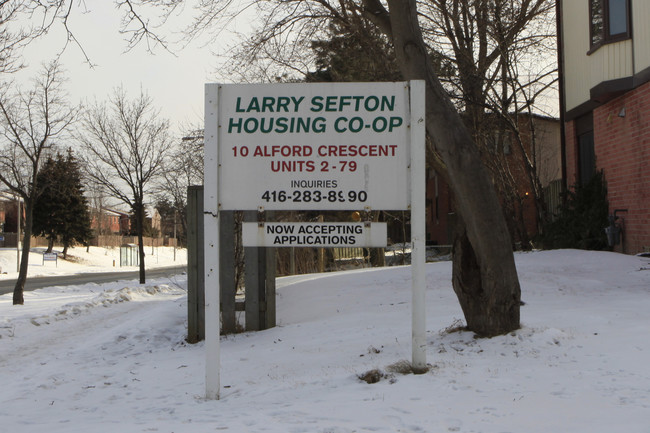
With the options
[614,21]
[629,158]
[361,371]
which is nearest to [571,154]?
[629,158]

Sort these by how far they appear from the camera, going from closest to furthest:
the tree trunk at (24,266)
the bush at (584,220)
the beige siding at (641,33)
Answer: the beige siding at (641,33), the bush at (584,220), the tree trunk at (24,266)

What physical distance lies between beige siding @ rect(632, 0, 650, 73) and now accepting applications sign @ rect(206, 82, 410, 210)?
9.20 m

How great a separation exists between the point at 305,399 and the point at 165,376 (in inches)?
85.8

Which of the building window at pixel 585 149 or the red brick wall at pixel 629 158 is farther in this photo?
the building window at pixel 585 149

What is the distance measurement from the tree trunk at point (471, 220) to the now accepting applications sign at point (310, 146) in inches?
44.1

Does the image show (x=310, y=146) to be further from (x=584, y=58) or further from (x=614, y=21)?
(x=584, y=58)

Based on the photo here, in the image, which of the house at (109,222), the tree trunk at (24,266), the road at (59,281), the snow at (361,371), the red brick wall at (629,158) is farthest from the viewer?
the house at (109,222)

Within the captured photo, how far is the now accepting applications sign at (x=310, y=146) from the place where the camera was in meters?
5.12

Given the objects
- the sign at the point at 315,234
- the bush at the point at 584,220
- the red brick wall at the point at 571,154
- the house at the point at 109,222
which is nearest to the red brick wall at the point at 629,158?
the bush at the point at 584,220

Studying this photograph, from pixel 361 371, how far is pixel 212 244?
1611 millimetres

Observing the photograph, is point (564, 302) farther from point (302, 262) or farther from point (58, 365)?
point (302, 262)

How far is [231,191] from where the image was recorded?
5.14 m

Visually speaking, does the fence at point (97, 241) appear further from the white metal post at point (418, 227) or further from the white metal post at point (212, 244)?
the white metal post at point (418, 227)

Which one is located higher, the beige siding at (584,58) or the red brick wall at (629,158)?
the beige siding at (584,58)
